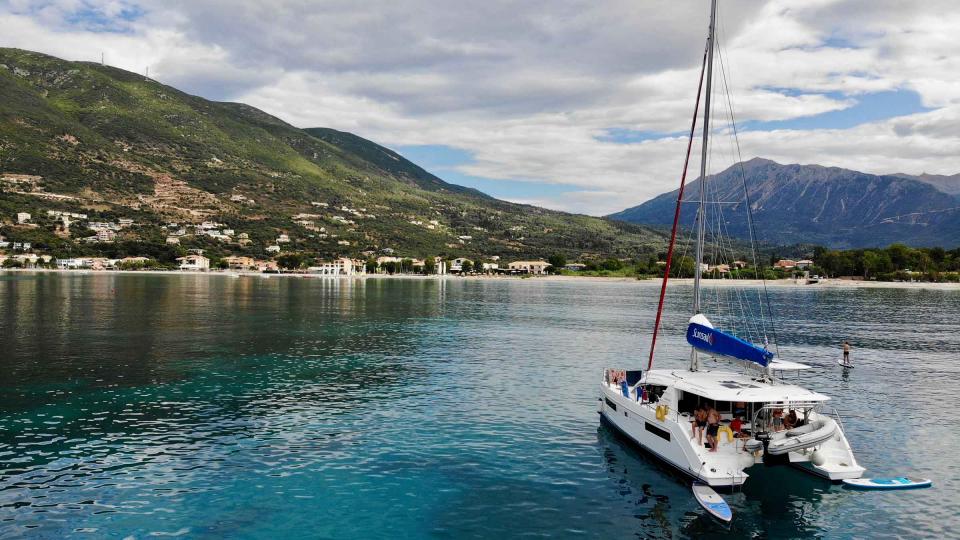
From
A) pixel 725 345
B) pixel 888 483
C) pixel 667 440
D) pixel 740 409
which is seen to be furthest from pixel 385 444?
pixel 888 483

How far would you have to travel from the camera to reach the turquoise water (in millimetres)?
20312

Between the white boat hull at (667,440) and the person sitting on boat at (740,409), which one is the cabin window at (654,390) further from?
the person sitting on boat at (740,409)

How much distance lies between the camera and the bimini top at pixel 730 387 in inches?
927

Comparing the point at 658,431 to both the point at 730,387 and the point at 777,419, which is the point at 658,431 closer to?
the point at 730,387

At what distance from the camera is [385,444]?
28328 millimetres

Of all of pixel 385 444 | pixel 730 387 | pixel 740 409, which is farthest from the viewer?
pixel 385 444

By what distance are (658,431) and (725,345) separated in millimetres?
5282

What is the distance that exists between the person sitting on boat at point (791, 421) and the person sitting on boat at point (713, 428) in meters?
3.00

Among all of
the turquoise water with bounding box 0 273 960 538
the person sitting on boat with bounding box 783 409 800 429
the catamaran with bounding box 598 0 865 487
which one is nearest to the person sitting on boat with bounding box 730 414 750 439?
the catamaran with bounding box 598 0 865 487

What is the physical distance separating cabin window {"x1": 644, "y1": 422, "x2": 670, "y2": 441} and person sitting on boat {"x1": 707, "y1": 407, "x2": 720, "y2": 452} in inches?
72.5

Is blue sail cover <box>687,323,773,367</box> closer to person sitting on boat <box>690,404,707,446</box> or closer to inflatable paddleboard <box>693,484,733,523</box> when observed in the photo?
person sitting on boat <box>690,404,707,446</box>

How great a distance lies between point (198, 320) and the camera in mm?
78312

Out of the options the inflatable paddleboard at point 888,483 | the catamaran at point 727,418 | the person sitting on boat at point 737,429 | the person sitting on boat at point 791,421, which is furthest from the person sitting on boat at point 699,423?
the inflatable paddleboard at point 888,483

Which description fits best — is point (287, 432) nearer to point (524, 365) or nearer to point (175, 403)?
point (175, 403)
